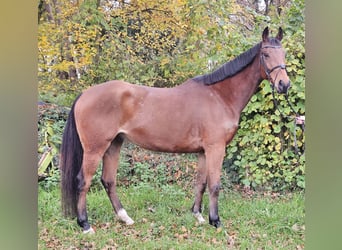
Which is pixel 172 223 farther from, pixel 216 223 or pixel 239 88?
pixel 239 88

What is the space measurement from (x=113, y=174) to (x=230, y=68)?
2.77 ft

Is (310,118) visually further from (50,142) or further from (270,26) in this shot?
(50,142)

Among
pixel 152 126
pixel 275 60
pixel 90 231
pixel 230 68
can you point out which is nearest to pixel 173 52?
pixel 230 68

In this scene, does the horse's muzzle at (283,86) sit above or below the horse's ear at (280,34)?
below

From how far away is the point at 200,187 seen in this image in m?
2.07

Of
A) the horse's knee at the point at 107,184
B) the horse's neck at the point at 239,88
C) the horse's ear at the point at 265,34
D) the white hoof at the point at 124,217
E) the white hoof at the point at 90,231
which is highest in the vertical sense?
the horse's ear at the point at 265,34

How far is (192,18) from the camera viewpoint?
2.09 metres

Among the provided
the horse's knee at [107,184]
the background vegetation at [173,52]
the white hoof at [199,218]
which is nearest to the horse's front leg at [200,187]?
the white hoof at [199,218]

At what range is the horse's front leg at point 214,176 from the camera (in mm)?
2033

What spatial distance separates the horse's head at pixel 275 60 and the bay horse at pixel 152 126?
27 mm

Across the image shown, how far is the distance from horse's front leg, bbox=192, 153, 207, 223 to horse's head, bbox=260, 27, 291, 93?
55 cm

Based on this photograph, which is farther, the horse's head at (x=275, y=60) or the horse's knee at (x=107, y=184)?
the horse's knee at (x=107, y=184)

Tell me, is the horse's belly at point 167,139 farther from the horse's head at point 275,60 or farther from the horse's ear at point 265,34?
the horse's ear at point 265,34

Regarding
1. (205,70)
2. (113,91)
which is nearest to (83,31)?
(113,91)
